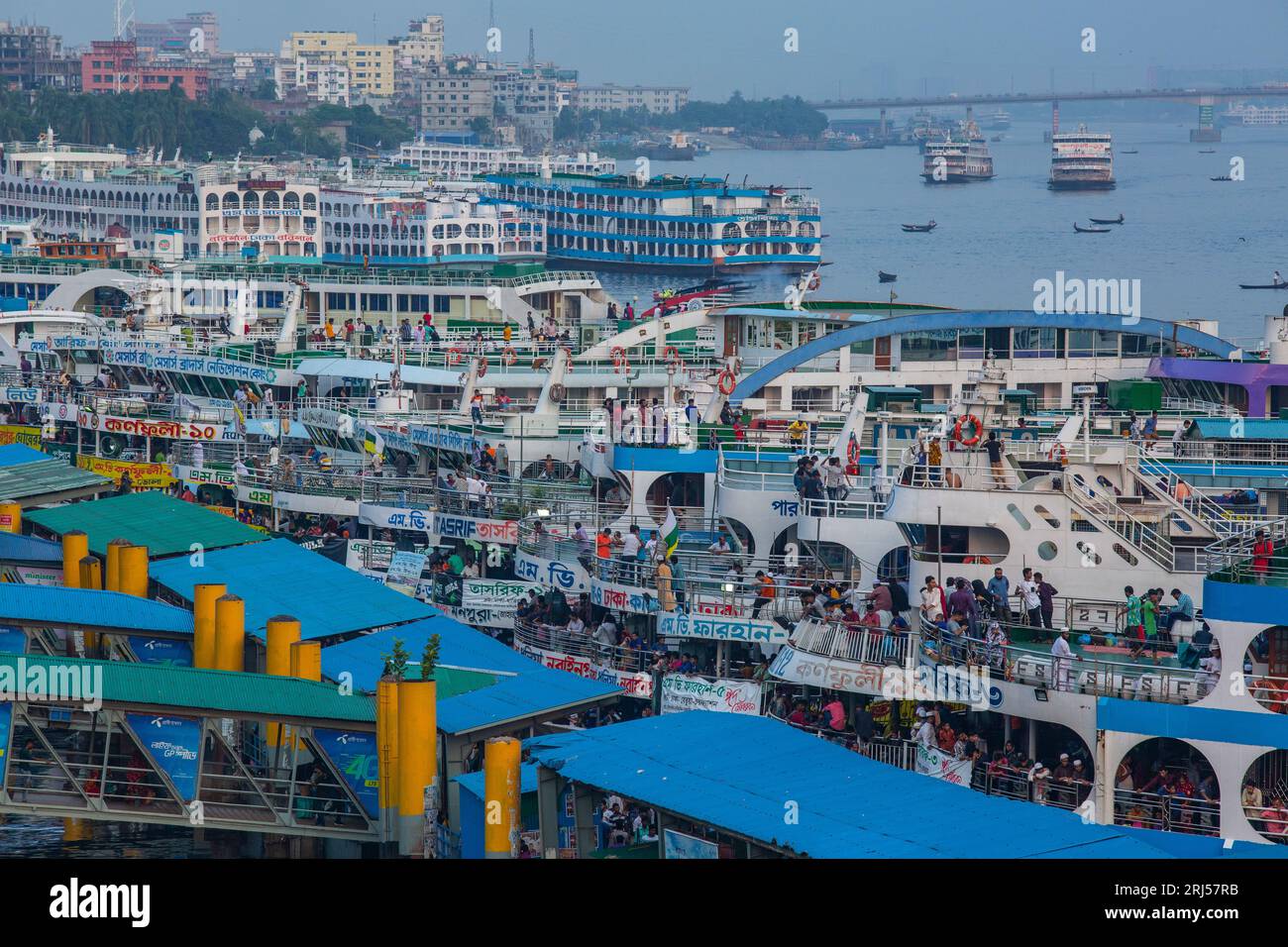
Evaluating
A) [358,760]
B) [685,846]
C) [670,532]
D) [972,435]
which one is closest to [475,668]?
[358,760]

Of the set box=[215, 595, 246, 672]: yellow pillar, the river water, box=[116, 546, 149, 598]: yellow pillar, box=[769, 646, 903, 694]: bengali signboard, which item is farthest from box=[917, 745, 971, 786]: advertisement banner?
the river water

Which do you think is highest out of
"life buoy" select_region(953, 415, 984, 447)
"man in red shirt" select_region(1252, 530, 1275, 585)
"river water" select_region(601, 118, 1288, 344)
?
"life buoy" select_region(953, 415, 984, 447)

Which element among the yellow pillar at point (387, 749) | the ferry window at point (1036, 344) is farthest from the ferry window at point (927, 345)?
the yellow pillar at point (387, 749)

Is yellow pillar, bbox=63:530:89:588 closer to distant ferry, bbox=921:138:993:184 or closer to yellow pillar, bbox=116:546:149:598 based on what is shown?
yellow pillar, bbox=116:546:149:598

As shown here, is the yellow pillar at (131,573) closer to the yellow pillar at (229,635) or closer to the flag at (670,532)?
the yellow pillar at (229,635)

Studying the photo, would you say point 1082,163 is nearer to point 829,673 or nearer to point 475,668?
point 475,668

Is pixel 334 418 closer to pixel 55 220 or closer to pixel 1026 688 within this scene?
pixel 1026 688
